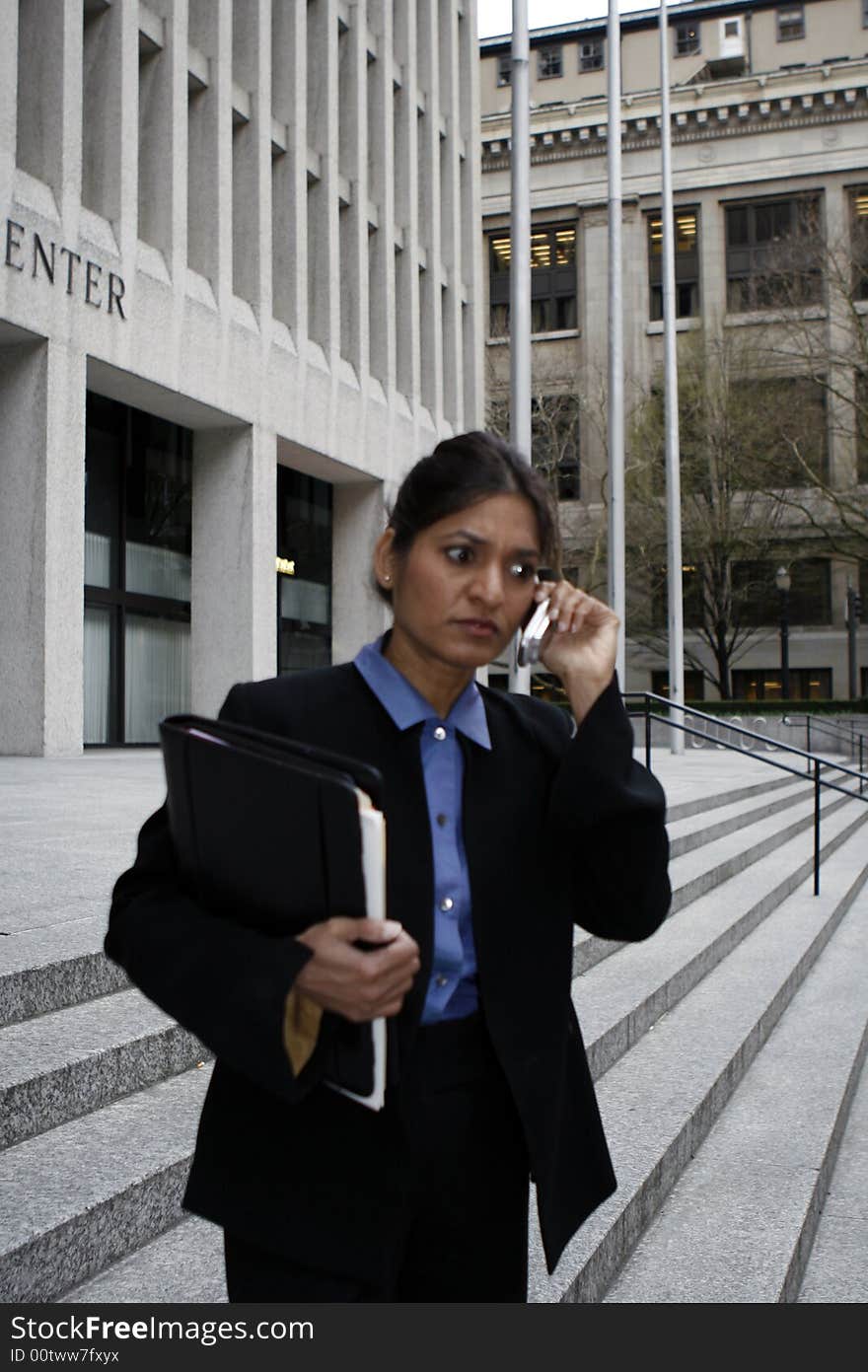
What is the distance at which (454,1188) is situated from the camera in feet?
5.46

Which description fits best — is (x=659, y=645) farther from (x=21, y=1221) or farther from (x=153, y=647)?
(x=21, y=1221)

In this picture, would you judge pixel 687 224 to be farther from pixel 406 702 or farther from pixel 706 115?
pixel 406 702

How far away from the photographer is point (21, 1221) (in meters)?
2.73

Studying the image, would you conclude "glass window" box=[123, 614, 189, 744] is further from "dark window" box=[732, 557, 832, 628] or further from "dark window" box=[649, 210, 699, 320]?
"dark window" box=[649, 210, 699, 320]

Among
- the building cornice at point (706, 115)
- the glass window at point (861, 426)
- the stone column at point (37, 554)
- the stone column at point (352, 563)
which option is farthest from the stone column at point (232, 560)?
the building cornice at point (706, 115)

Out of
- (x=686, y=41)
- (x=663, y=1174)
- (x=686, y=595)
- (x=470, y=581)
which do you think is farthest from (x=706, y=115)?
(x=470, y=581)

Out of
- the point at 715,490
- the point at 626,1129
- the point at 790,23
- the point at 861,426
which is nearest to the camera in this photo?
the point at 626,1129

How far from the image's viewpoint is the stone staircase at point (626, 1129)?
294 cm

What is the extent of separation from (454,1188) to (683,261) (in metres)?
50.8

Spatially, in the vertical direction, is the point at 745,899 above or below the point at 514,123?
below

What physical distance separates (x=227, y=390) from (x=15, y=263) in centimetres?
497

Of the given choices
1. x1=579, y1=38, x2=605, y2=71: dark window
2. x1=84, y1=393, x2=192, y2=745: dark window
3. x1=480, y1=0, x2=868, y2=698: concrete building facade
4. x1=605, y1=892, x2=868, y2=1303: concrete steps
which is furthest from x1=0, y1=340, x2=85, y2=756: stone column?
x1=579, y1=38, x2=605, y2=71: dark window

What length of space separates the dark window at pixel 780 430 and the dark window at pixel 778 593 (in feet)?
14.3

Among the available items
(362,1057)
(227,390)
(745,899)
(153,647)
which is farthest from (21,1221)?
(153,647)
